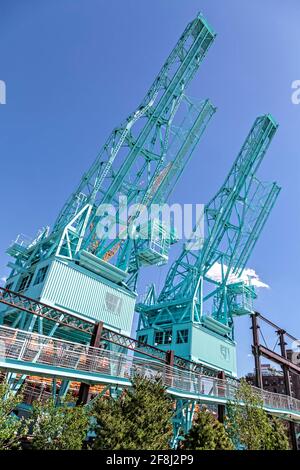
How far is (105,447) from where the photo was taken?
9867mm

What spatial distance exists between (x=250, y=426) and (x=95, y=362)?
787cm

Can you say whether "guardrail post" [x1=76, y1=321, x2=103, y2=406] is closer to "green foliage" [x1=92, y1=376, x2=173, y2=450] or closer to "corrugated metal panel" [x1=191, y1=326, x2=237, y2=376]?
"green foliage" [x1=92, y1=376, x2=173, y2=450]

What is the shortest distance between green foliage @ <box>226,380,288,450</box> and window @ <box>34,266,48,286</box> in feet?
52.1

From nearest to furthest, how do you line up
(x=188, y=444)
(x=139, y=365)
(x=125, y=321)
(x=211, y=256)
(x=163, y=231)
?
1. (x=188, y=444)
2. (x=139, y=365)
3. (x=125, y=321)
4. (x=163, y=231)
5. (x=211, y=256)

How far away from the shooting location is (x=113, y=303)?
27.2 meters

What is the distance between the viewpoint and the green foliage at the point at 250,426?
1450cm

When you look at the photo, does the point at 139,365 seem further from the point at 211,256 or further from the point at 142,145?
the point at 211,256

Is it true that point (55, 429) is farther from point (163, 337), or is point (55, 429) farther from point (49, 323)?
point (163, 337)

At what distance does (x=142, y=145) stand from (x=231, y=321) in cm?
2508

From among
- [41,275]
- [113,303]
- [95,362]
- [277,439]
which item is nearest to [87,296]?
[113,303]

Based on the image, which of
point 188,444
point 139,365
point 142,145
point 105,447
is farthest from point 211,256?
point 105,447

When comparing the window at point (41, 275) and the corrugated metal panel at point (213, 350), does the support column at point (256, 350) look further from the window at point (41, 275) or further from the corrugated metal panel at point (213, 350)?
the window at point (41, 275)

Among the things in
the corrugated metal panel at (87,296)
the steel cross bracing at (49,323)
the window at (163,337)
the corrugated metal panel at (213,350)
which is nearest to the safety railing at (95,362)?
the steel cross bracing at (49,323)

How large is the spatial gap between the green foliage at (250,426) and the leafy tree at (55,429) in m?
8.14
